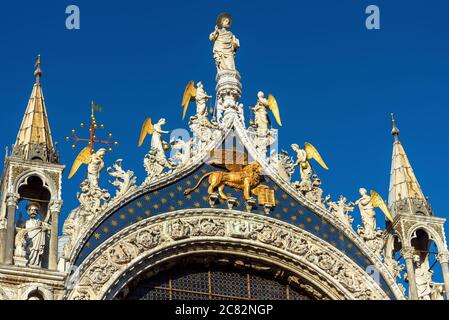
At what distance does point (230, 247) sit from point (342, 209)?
2.40m

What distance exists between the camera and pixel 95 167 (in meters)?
24.4

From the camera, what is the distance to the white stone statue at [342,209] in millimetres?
25719

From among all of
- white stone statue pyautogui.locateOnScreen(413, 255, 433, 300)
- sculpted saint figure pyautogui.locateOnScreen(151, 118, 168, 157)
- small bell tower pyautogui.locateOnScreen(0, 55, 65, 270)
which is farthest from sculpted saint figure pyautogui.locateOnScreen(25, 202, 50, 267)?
white stone statue pyautogui.locateOnScreen(413, 255, 433, 300)

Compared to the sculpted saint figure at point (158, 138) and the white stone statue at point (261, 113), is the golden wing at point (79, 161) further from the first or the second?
the white stone statue at point (261, 113)

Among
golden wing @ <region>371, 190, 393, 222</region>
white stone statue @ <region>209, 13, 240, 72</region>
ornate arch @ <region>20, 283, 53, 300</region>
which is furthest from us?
white stone statue @ <region>209, 13, 240, 72</region>

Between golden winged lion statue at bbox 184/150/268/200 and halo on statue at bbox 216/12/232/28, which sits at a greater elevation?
halo on statue at bbox 216/12/232/28

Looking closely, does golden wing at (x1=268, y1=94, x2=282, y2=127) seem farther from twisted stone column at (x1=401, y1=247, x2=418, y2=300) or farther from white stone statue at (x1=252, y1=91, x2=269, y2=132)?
twisted stone column at (x1=401, y1=247, x2=418, y2=300)

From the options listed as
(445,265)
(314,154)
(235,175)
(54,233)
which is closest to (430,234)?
(445,265)

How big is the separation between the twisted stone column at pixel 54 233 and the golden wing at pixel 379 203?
620cm

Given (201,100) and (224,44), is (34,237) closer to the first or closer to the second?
(201,100)

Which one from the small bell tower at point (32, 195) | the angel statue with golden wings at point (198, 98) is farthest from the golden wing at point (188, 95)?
the small bell tower at point (32, 195)

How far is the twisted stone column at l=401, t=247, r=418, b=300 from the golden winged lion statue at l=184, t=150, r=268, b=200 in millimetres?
2790

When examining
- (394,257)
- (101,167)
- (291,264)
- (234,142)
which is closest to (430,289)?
(394,257)

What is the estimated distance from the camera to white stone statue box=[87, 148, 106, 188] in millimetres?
24273
